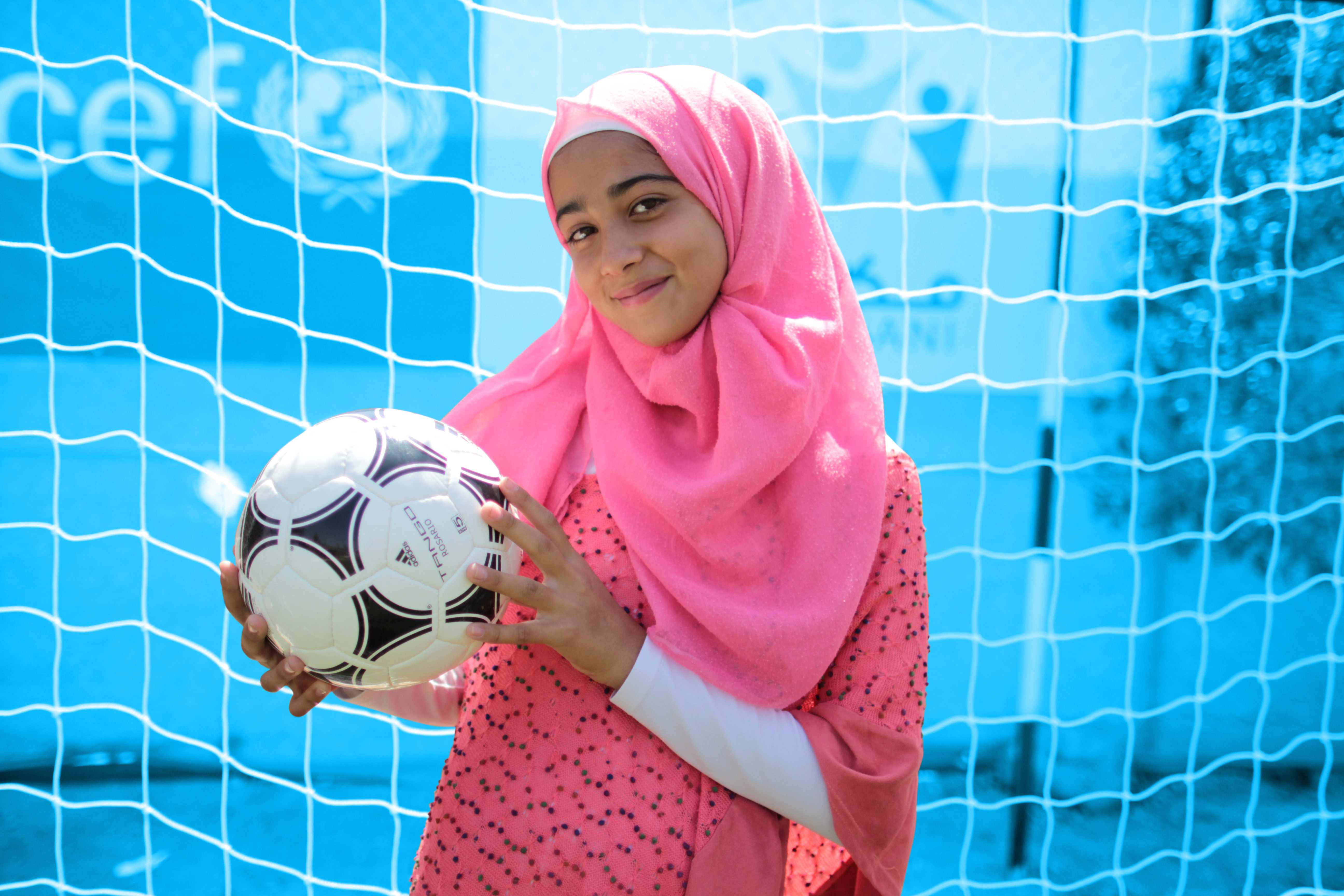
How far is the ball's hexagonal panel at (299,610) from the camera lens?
2.80 ft

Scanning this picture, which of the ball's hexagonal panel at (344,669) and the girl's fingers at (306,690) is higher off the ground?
the ball's hexagonal panel at (344,669)

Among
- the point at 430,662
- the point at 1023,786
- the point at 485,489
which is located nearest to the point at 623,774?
the point at 430,662

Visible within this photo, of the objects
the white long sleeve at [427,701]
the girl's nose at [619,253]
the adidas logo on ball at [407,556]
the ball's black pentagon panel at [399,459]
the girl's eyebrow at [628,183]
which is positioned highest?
the girl's eyebrow at [628,183]

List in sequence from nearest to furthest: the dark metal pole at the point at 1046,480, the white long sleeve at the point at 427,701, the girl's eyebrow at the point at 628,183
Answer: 1. the girl's eyebrow at the point at 628,183
2. the white long sleeve at the point at 427,701
3. the dark metal pole at the point at 1046,480

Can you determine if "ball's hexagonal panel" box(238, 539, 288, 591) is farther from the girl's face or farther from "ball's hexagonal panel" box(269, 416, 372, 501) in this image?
the girl's face

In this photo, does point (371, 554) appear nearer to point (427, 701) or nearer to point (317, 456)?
point (317, 456)

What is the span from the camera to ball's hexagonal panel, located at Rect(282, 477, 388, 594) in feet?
2.79

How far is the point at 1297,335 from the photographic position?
2330 mm

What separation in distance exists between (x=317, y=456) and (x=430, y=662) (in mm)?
240

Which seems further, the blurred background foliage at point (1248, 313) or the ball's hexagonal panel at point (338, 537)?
the blurred background foliage at point (1248, 313)

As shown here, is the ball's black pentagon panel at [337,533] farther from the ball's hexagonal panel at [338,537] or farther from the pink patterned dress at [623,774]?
the pink patterned dress at [623,774]

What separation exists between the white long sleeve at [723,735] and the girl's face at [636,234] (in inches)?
14.3

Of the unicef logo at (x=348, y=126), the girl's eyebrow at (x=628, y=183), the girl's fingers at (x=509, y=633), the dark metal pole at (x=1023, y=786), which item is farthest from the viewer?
the dark metal pole at (x=1023, y=786)

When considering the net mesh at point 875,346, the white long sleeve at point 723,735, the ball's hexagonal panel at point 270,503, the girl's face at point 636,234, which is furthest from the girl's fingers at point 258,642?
the net mesh at point 875,346
